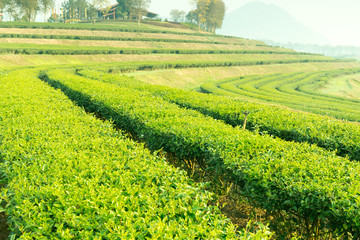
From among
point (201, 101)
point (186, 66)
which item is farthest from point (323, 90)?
point (201, 101)

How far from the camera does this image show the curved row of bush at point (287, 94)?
2683 cm

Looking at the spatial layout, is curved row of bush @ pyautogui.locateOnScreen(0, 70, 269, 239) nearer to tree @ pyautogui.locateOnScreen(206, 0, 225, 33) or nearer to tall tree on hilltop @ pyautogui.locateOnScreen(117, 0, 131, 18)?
tall tree on hilltop @ pyautogui.locateOnScreen(117, 0, 131, 18)

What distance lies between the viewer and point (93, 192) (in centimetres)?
418

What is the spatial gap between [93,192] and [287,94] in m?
37.4

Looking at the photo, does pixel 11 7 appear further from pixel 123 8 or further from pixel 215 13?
pixel 215 13

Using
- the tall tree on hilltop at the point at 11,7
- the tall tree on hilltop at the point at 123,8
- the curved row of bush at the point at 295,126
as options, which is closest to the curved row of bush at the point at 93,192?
the curved row of bush at the point at 295,126

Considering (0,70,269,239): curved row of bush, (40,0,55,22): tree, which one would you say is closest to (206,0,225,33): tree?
(40,0,55,22): tree

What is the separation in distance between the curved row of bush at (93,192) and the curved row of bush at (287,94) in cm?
2357

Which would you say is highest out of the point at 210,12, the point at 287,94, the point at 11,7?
the point at 210,12

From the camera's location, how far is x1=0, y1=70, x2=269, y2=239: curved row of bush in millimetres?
3561

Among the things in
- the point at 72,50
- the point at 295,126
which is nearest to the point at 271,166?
the point at 295,126

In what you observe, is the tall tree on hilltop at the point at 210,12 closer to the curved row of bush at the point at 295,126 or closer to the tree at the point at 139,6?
the tree at the point at 139,6

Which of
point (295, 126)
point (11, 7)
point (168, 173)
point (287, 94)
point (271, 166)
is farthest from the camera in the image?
point (11, 7)

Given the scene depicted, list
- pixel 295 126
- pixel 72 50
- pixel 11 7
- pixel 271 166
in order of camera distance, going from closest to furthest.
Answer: pixel 271 166
pixel 295 126
pixel 72 50
pixel 11 7
